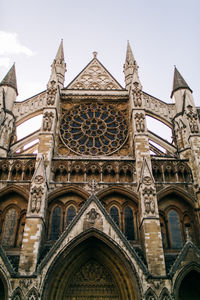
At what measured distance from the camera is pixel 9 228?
52.9ft

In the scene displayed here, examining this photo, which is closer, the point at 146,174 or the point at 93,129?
the point at 146,174

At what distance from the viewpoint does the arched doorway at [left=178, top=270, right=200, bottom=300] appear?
14.2 meters

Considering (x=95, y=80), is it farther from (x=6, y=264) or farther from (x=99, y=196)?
(x=6, y=264)

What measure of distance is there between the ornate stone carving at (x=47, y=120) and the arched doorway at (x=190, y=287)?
11.3m

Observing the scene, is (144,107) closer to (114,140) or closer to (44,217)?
(114,140)

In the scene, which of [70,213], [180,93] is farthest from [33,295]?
[180,93]

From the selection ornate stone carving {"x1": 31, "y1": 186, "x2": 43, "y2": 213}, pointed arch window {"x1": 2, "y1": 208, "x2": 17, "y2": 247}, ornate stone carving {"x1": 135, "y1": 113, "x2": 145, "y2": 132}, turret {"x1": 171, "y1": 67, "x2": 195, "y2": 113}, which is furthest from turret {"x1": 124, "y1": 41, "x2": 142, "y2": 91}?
pointed arch window {"x1": 2, "y1": 208, "x2": 17, "y2": 247}

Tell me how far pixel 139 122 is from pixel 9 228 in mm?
9894

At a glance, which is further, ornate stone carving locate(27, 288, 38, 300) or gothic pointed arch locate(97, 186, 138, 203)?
gothic pointed arch locate(97, 186, 138, 203)

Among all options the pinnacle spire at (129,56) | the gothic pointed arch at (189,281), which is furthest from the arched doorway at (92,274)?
the pinnacle spire at (129,56)

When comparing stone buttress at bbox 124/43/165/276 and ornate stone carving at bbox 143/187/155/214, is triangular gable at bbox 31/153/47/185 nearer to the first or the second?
stone buttress at bbox 124/43/165/276

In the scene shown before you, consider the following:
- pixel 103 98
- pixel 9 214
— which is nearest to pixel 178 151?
pixel 103 98

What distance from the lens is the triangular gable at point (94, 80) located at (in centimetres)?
2287

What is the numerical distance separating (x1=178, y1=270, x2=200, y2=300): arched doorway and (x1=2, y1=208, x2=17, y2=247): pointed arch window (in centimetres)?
888
